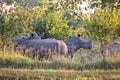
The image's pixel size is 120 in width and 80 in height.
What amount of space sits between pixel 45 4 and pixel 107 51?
46.2ft

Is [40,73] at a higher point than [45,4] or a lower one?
lower

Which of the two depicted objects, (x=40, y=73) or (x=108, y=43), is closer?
(x=40, y=73)

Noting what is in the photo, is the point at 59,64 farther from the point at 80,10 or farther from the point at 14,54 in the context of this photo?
the point at 80,10

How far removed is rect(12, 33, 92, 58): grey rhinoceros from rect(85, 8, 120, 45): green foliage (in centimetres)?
122

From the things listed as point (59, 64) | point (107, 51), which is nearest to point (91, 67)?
point (59, 64)

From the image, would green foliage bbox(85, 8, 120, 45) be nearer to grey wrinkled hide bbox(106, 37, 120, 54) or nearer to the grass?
grey wrinkled hide bbox(106, 37, 120, 54)

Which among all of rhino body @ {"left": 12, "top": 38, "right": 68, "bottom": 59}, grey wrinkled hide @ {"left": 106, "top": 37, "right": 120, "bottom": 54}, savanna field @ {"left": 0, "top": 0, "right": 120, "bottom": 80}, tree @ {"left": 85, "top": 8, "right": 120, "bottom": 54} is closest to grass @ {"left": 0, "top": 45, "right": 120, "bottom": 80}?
savanna field @ {"left": 0, "top": 0, "right": 120, "bottom": 80}

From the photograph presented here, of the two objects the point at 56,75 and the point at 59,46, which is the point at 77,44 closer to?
the point at 59,46

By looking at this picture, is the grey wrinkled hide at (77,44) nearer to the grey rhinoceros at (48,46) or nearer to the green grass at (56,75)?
the grey rhinoceros at (48,46)

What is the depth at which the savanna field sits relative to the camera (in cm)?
1369

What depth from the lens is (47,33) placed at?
24.6 meters

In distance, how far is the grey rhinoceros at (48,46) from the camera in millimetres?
18688

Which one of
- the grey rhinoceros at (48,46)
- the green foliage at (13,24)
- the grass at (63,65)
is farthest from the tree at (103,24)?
the green foliage at (13,24)

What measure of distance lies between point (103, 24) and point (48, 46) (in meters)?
3.49
